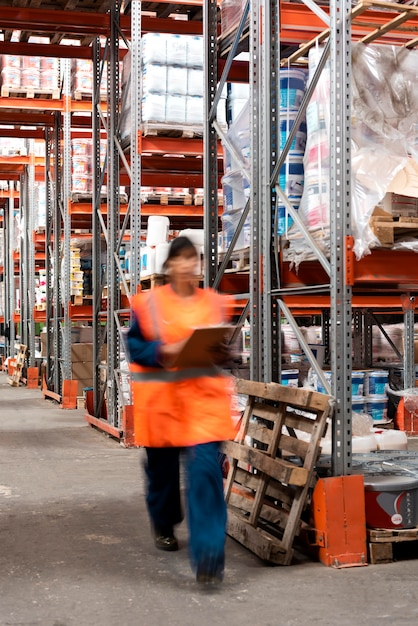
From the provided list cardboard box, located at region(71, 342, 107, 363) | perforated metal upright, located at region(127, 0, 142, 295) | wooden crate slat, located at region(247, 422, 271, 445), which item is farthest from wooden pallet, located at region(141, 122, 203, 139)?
cardboard box, located at region(71, 342, 107, 363)

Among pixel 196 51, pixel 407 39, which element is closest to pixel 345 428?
pixel 407 39


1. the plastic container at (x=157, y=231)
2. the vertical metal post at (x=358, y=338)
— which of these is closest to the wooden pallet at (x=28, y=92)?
the plastic container at (x=157, y=231)

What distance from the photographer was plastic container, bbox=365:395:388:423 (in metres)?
10.4

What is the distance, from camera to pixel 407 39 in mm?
6848

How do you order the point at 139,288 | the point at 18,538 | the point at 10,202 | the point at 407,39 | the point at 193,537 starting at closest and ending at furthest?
the point at 193,537 → the point at 18,538 → the point at 407,39 → the point at 139,288 → the point at 10,202

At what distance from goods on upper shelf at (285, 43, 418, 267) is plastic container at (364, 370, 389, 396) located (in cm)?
522

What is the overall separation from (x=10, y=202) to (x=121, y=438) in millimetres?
14735

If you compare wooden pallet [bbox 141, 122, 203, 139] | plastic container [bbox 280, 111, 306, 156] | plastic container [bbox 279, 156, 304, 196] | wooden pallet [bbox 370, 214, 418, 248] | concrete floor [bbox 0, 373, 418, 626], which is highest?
wooden pallet [bbox 141, 122, 203, 139]

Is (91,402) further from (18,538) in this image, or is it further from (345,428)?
(345,428)

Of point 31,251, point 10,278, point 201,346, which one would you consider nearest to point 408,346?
point 201,346

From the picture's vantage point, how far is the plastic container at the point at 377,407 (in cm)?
1044

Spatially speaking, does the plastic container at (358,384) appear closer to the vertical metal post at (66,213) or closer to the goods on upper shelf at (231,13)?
the goods on upper shelf at (231,13)

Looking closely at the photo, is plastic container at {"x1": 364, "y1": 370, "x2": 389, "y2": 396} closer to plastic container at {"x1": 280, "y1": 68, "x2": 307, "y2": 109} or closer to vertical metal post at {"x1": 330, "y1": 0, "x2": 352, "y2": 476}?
plastic container at {"x1": 280, "y1": 68, "x2": 307, "y2": 109}

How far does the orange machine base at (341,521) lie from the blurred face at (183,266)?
139 cm
